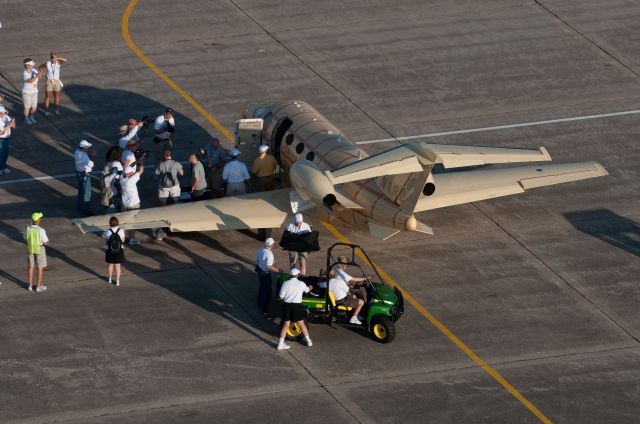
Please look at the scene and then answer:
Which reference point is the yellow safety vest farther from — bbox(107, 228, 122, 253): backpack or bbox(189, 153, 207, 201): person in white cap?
bbox(189, 153, 207, 201): person in white cap

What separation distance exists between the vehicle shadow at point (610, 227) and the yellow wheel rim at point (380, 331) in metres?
7.87

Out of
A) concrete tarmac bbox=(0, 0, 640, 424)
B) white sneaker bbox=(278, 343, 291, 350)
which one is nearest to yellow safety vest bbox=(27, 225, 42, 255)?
concrete tarmac bbox=(0, 0, 640, 424)

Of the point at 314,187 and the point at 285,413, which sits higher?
the point at 314,187

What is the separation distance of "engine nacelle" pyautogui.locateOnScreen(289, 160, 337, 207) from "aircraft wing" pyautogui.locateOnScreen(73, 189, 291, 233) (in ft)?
4.99

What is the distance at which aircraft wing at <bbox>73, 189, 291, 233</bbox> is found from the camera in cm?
3409

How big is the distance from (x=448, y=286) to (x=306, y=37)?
1613cm

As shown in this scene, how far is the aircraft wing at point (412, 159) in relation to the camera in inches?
1219

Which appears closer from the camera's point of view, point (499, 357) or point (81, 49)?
point (499, 357)

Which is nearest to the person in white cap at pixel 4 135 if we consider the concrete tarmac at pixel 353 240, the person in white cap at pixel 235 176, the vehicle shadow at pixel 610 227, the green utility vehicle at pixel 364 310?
the concrete tarmac at pixel 353 240

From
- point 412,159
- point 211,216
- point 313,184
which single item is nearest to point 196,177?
point 211,216

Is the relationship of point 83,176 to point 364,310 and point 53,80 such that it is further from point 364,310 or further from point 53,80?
point 364,310

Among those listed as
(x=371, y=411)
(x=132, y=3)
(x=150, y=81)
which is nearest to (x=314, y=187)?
(x=371, y=411)

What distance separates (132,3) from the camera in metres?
50.2

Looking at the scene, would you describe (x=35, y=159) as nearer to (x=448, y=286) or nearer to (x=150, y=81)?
(x=150, y=81)
